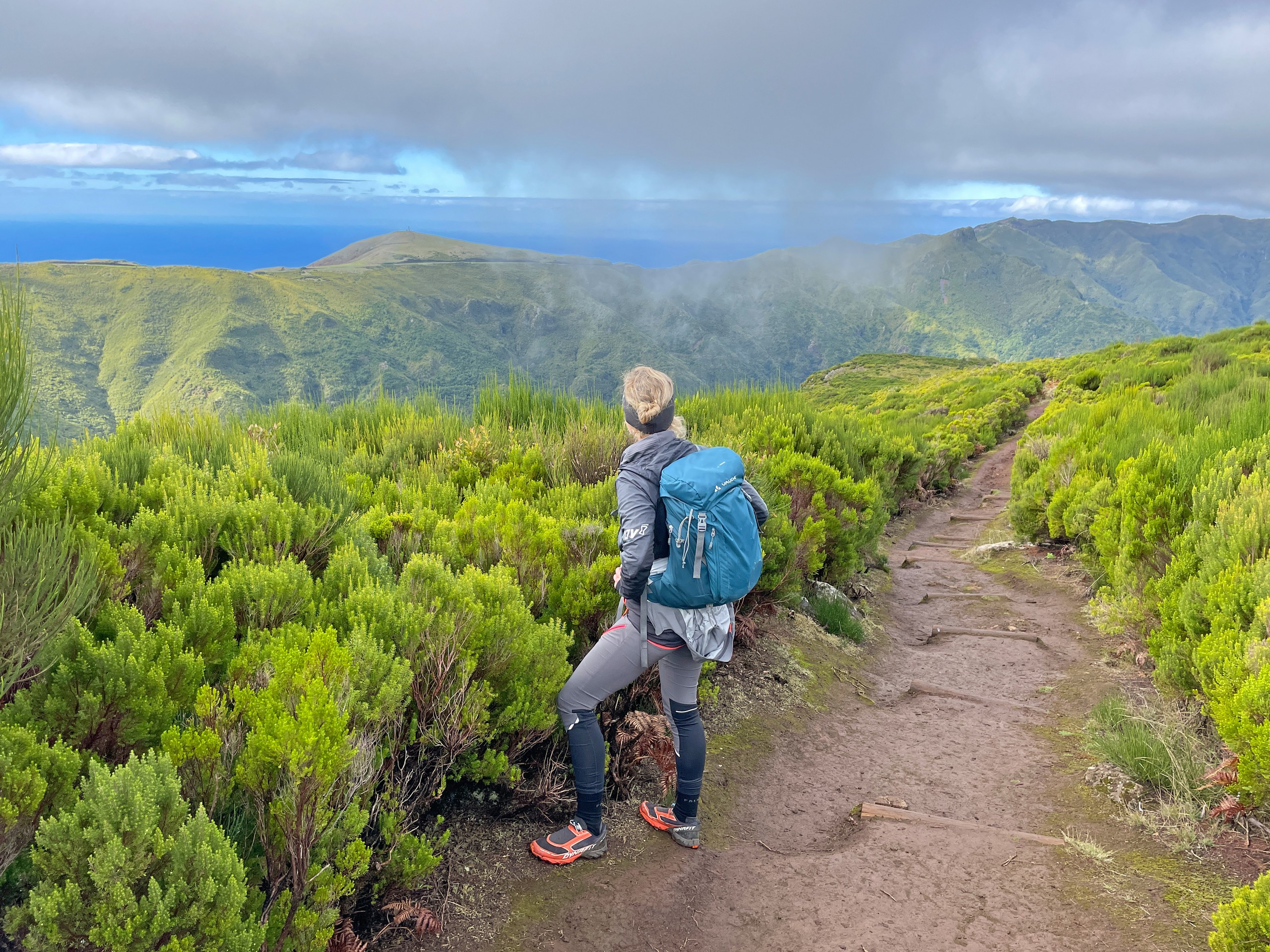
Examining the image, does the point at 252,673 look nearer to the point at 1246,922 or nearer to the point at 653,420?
the point at 653,420

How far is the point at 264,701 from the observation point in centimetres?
204

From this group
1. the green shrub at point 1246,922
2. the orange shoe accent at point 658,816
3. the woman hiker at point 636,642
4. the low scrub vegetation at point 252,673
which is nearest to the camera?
the low scrub vegetation at point 252,673

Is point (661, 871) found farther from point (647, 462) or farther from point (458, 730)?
point (647, 462)

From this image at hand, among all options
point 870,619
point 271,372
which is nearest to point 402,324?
point 271,372

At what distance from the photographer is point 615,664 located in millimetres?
3234

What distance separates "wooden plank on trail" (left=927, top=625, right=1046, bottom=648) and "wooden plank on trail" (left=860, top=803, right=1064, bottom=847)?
11.8 feet

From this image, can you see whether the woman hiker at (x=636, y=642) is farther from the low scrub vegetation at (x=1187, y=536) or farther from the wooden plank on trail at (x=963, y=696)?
the wooden plank on trail at (x=963, y=696)

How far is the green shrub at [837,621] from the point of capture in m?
6.87

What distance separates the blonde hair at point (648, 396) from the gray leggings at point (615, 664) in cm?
84

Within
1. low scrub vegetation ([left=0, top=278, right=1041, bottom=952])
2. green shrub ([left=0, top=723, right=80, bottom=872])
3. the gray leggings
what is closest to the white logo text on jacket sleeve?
the gray leggings

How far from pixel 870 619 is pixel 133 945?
278 inches

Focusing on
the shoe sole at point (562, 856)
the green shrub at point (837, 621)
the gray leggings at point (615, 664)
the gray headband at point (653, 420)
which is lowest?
the green shrub at point (837, 621)

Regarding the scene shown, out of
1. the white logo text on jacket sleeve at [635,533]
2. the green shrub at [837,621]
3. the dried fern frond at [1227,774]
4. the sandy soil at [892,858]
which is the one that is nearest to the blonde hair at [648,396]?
the white logo text on jacket sleeve at [635,533]

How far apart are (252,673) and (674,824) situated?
223 cm
